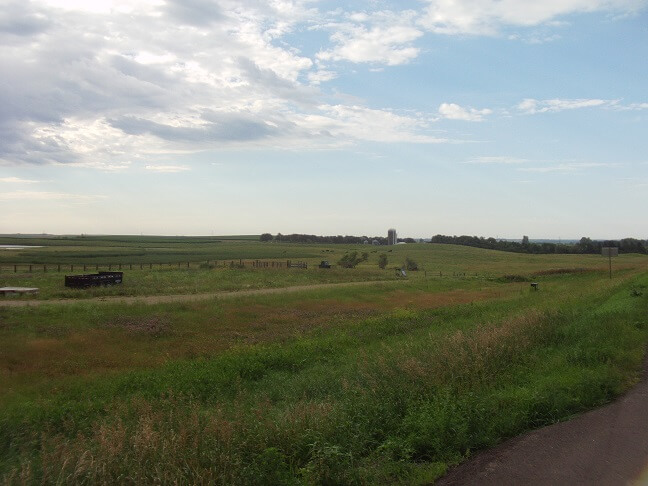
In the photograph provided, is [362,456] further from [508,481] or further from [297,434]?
[508,481]

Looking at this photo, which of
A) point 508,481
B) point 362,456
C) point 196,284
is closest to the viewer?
point 508,481

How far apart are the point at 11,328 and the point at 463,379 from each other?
19.2 m

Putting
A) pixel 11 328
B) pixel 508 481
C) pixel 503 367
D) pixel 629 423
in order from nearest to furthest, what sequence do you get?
pixel 508 481, pixel 629 423, pixel 503 367, pixel 11 328

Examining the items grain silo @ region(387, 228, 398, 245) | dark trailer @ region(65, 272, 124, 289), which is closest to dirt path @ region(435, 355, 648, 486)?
dark trailer @ region(65, 272, 124, 289)

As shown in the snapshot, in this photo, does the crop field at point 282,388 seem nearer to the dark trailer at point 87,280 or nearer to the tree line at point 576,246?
the dark trailer at point 87,280

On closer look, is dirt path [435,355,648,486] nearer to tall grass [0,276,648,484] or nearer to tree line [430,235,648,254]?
tall grass [0,276,648,484]

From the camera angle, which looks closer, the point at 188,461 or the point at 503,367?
the point at 188,461

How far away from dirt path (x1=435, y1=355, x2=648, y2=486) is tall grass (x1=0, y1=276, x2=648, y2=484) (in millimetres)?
304

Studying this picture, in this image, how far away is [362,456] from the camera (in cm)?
611

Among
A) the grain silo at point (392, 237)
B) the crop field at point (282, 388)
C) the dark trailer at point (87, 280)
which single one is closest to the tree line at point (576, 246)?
the grain silo at point (392, 237)

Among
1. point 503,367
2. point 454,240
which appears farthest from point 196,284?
point 454,240

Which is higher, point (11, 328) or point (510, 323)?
point (510, 323)

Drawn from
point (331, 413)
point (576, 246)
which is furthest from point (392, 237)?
point (331, 413)

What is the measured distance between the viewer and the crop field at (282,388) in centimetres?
577
